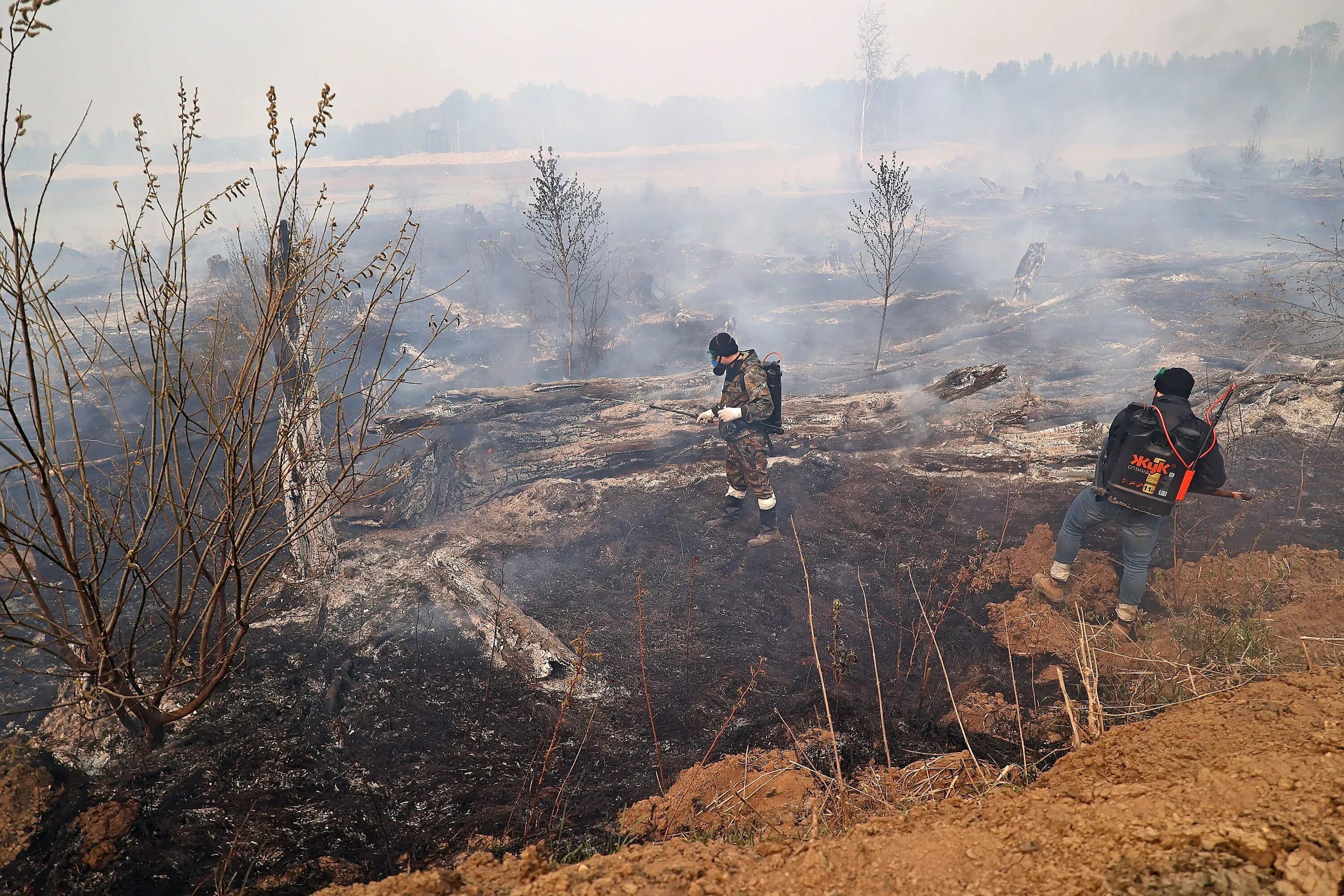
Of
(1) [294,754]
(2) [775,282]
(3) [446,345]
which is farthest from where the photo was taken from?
(2) [775,282]

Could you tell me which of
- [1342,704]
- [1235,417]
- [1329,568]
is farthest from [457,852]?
[1235,417]

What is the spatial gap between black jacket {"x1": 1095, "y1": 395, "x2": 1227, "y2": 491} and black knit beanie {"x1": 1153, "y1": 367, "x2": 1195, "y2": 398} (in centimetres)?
4

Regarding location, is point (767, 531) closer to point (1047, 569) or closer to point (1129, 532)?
point (1047, 569)

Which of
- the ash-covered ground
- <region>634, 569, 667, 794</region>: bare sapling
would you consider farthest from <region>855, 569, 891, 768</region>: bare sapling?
<region>634, 569, 667, 794</region>: bare sapling

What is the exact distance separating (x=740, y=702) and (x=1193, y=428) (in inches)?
135

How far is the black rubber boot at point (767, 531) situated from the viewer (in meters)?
6.36

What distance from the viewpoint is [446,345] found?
19.4 meters

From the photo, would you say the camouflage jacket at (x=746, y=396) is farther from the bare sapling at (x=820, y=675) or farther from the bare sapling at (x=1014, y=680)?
the bare sapling at (x=1014, y=680)

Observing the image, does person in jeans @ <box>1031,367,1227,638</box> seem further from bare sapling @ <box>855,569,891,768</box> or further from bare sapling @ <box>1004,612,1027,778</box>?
bare sapling @ <box>855,569,891,768</box>

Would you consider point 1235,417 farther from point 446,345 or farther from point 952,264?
point 952,264

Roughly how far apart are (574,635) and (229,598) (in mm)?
3097

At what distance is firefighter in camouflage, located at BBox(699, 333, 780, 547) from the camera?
6234 mm

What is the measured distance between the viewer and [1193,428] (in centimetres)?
401

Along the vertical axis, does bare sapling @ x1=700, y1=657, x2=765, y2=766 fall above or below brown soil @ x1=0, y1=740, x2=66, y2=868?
below
